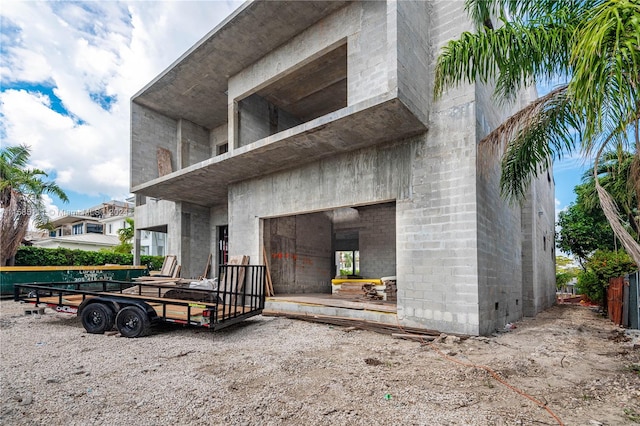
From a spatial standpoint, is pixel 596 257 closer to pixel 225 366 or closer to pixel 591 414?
pixel 591 414

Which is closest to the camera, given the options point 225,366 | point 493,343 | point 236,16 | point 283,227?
point 225,366

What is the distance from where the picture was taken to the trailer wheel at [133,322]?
6645mm

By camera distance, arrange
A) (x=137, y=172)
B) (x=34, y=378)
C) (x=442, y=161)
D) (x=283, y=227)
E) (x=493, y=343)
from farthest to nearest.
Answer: (x=137, y=172) < (x=283, y=227) < (x=442, y=161) < (x=493, y=343) < (x=34, y=378)

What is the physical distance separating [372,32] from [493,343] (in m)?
7.56

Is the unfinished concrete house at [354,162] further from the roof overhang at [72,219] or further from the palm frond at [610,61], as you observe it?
the roof overhang at [72,219]

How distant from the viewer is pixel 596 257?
14453 mm

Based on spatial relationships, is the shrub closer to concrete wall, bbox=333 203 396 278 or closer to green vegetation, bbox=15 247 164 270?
concrete wall, bbox=333 203 396 278

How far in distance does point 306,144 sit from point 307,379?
5.87m

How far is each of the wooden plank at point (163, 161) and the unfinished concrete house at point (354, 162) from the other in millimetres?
91

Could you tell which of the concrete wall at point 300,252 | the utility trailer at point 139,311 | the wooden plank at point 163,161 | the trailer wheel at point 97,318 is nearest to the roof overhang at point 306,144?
the wooden plank at point 163,161

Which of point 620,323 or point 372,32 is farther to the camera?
point 620,323

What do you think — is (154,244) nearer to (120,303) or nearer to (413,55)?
(120,303)

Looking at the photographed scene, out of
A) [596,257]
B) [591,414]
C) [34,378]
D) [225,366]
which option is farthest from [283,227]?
[596,257]

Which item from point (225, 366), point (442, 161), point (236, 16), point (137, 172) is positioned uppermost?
point (236, 16)
